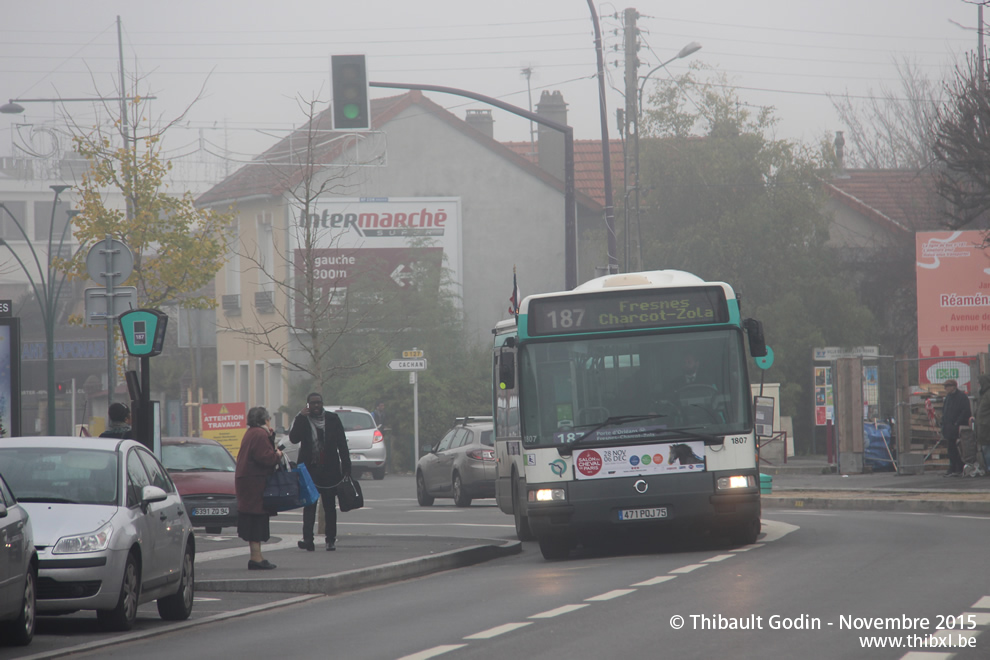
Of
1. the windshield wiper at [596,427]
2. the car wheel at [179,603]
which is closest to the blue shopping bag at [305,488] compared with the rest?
the windshield wiper at [596,427]

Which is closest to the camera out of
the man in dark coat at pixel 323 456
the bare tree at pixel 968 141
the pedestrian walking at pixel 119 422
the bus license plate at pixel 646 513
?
the bus license plate at pixel 646 513

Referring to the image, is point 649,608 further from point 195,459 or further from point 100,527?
point 195,459

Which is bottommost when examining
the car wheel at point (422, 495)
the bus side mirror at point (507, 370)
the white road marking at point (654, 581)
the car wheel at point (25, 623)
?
the car wheel at point (422, 495)

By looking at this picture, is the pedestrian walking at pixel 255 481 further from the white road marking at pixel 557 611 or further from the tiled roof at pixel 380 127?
the tiled roof at pixel 380 127

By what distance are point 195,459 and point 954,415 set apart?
13.6 m

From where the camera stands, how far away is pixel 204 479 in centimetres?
2127

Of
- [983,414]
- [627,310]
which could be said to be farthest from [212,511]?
[983,414]

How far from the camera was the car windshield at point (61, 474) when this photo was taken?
10359 mm

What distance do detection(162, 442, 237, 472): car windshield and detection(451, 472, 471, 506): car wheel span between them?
17.8ft

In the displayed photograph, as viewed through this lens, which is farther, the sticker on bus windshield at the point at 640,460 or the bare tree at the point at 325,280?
the bare tree at the point at 325,280

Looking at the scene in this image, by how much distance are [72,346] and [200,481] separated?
60.5 meters

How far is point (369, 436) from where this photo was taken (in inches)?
1439

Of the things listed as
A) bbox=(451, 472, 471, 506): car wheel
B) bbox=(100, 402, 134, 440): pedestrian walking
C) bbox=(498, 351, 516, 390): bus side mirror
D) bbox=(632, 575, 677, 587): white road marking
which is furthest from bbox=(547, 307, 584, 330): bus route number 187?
bbox=(451, 472, 471, 506): car wheel

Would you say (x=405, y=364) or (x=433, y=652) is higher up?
(x=405, y=364)
